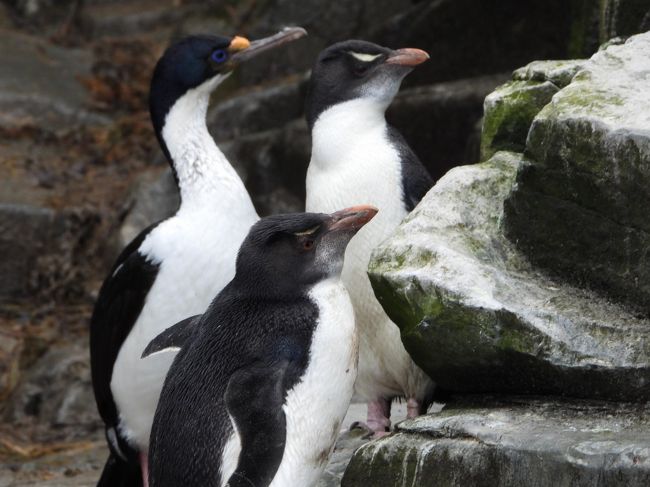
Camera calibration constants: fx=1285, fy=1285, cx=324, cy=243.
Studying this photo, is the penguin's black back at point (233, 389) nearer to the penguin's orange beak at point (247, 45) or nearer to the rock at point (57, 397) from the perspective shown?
the penguin's orange beak at point (247, 45)

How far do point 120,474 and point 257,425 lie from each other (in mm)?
1977

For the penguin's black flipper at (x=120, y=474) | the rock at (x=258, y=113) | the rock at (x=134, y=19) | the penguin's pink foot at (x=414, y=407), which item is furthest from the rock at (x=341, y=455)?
the rock at (x=134, y=19)

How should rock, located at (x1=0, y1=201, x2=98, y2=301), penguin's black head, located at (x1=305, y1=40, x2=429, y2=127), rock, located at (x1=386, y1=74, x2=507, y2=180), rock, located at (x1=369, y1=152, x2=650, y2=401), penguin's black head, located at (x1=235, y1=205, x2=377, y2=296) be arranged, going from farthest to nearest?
rock, located at (x1=0, y1=201, x2=98, y2=301) → rock, located at (x1=386, y1=74, x2=507, y2=180) → penguin's black head, located at (x1=305, y1=40, x2=429, y2=127) → penguin's black head, located at (x1=235, y1=205, x2=377, y2=296) → rock, located at (x1=369, y1=152, x2=650, y2=401)

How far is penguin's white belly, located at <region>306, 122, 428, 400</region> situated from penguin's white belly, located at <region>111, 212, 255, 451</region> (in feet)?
1.57

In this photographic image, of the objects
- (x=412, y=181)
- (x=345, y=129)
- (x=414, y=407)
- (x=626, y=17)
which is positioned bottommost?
(x=414, y=407)

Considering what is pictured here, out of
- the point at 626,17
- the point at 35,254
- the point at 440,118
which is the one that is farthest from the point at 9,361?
the point at 626,17

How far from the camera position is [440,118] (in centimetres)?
815

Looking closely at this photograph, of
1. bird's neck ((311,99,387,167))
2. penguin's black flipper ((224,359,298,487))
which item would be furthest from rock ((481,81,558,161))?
penguin's black flipper ((224,359,298,487))

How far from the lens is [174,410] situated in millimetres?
3924

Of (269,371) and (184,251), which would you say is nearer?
(269,371)

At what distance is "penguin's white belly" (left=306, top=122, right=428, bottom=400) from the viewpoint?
479cm

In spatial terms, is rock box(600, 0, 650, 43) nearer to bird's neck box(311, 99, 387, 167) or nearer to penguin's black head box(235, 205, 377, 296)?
bird's neck box(311, 99, 387, 167)

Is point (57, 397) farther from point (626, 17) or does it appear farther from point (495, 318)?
point (495, 318)

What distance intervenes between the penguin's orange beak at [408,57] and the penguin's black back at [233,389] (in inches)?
58.0
